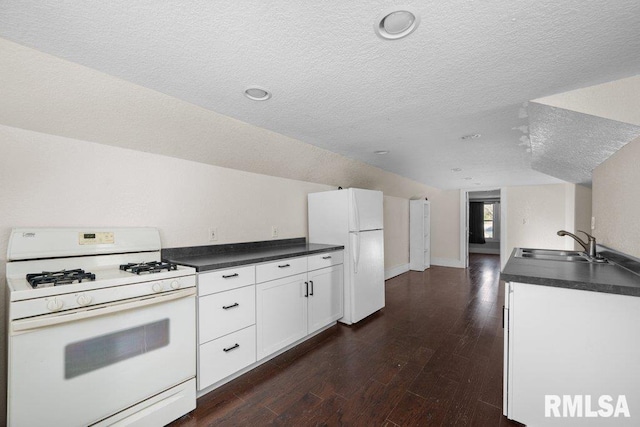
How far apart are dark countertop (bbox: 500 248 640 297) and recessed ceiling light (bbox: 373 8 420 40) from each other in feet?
4.83

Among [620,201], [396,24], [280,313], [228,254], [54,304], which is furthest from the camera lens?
[228,254]

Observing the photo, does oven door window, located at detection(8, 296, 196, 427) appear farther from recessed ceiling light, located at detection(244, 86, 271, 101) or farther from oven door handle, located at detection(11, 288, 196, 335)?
recessed ceiling light, located at detection(244, 86, 271, 101)

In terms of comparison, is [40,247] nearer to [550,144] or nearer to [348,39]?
[348,39]

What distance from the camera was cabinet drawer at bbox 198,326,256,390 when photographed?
192cm

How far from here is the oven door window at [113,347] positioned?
1373mm

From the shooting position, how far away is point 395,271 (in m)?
5.81

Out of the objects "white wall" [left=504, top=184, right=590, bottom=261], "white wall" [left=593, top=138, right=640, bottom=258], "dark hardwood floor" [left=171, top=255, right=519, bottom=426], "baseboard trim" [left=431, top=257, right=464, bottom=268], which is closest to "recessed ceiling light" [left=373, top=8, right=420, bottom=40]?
"white wall" [left=593, top=138, right=640, bottom=258]

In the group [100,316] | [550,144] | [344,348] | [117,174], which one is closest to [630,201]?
[550,144]

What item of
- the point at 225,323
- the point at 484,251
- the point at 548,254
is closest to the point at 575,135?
the point at 548,254

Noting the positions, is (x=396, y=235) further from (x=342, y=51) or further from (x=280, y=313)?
(x=342, y=51)

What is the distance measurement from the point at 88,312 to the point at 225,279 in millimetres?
835

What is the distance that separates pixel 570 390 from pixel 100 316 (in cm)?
260

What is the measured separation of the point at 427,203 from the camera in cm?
655
